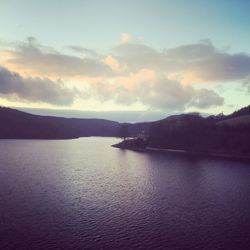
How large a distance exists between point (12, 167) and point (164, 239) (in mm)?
87062

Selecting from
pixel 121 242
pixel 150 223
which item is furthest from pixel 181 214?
pixel 121 242

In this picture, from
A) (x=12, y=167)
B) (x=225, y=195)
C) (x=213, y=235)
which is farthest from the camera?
(x=12, y=167)

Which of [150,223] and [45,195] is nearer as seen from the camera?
[150,223]

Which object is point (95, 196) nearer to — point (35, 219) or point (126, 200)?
point (126, 200)

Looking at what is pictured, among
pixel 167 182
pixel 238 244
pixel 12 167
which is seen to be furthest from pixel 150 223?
pixel 12 167

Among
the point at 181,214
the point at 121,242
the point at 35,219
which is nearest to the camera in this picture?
the point at 121,242

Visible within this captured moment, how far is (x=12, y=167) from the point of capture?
117188 mm

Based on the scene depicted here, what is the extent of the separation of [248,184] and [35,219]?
70310 mm

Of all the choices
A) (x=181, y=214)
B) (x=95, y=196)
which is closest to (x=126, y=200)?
(x=95, y=196)

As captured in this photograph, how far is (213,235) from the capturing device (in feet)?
161

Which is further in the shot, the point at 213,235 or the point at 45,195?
the point at 45,195

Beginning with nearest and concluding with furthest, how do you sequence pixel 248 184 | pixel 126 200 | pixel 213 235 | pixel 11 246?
pixel 11 246
pixel 213 235
pixel 126 200
pixel 248 184

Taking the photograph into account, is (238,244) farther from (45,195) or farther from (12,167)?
(12,167)

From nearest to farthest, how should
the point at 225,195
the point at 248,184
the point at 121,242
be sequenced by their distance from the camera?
the point at 121,242, the point at 225,195, the point at 248,184
